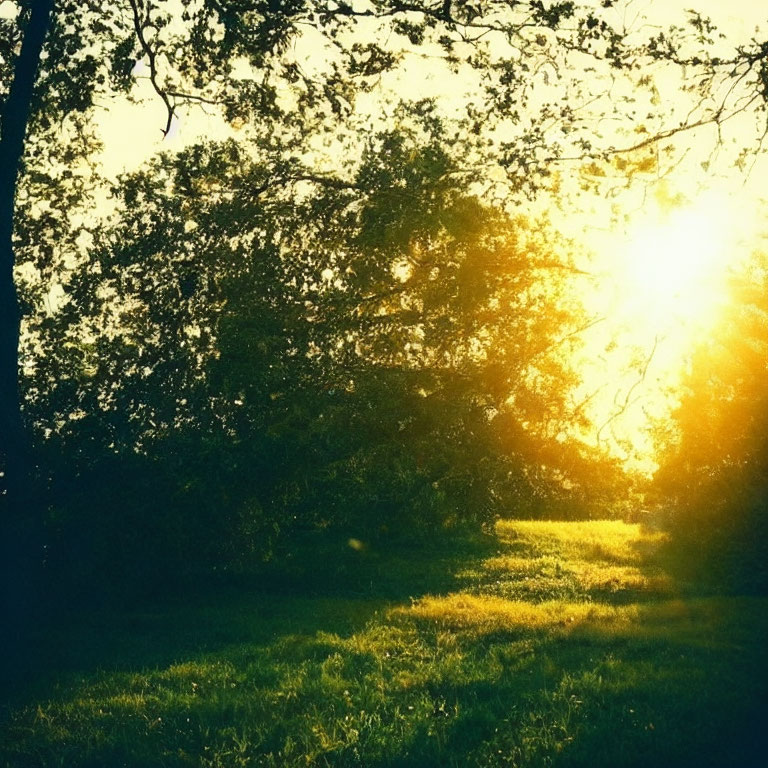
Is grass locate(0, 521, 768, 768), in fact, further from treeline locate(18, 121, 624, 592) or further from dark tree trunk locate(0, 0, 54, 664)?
treeline locate(18, 121, 624, 592)

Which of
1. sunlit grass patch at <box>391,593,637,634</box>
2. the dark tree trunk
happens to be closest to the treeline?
sunlit grass patch at <box>391,593,637,634</box>

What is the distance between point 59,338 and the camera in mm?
16688

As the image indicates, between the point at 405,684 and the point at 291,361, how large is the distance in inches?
309

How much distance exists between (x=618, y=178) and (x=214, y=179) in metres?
8.15

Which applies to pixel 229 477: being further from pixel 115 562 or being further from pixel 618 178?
pixel 618 178

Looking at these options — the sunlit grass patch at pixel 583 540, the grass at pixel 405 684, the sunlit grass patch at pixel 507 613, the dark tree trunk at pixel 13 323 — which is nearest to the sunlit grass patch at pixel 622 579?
the grass at pixel 405 684

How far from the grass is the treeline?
9.04ft

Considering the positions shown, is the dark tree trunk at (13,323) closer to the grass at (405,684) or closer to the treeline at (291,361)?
the grass at (405,684)

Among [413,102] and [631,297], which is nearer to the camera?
[413,102]

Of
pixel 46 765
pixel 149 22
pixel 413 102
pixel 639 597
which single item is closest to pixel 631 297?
pixel 413 102

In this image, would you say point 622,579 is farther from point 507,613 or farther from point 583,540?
point 583,540

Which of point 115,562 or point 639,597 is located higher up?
point 115,562

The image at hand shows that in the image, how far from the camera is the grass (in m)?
7.43

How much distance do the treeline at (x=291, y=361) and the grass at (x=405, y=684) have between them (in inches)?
108
